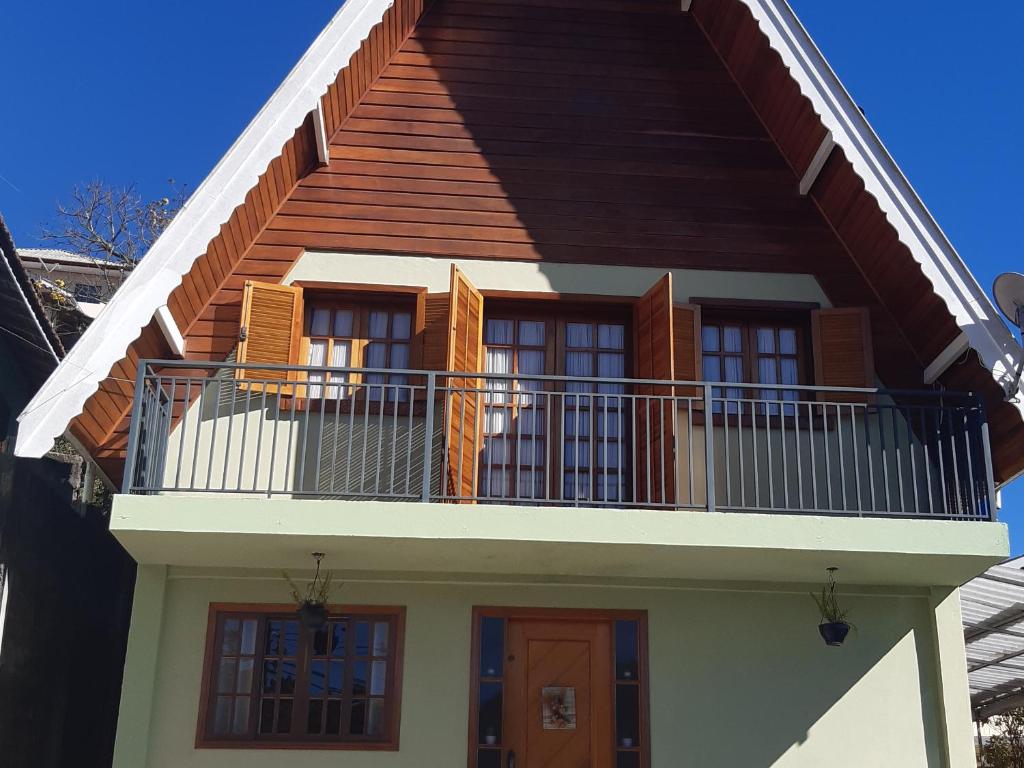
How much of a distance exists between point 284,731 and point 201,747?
2.09 ft

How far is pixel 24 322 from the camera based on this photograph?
1040 centimetres

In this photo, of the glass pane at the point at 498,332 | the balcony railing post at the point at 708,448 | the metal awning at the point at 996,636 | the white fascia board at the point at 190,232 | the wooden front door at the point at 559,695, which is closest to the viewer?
the white fascia board at the point at 190,232

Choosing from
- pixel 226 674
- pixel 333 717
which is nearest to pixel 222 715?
pixel 226 674

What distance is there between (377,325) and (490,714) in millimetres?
3640

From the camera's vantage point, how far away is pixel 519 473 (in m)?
10.3

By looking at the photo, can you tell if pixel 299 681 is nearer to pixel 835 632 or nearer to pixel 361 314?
pixel 361 314

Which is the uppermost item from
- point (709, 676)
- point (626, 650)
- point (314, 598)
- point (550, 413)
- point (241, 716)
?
point (550, 413)

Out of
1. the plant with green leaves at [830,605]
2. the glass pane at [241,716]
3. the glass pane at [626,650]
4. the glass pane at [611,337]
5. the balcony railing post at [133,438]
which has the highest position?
the glass pane at [611,337]

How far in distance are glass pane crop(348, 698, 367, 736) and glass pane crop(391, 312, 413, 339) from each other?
10.7ft

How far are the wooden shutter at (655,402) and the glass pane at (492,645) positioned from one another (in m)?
1.61

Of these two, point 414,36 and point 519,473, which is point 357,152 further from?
point 519,473

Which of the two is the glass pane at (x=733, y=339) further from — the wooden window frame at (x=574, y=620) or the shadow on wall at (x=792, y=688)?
the wooden window frame at (x=574, y=620)

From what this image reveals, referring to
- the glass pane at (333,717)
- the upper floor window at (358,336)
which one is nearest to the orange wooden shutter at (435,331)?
the upper floor window at (358,336)

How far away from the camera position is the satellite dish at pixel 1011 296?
8969 millimetres
